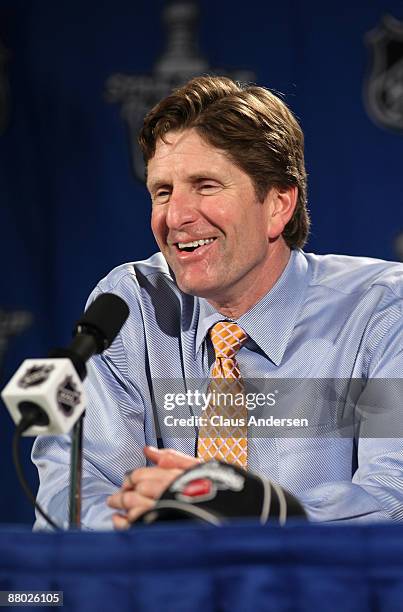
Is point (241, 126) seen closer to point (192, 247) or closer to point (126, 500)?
point (192, 247)

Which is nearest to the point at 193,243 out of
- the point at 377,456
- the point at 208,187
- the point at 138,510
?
the point at 208,187

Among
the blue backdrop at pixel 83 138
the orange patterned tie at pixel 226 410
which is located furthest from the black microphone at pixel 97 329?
the blue backdrop at pixel 83 138

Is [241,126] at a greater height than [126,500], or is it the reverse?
[241,126]

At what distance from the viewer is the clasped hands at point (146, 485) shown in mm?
1182

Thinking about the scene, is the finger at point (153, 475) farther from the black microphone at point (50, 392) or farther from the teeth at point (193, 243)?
the teeth at point (193, 243)

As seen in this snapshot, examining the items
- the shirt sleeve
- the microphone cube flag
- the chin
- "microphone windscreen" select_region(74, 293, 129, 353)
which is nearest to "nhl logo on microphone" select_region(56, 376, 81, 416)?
the microphone cube flag

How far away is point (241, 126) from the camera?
1802mm

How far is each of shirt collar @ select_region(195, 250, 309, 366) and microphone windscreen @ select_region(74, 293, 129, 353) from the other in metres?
0.64

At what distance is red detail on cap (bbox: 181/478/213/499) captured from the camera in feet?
3.38

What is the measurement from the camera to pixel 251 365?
70.7 inches

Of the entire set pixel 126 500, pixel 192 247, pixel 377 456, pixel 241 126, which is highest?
pixel 241 126

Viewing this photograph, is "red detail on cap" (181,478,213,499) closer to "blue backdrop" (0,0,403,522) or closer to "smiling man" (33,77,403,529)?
"smiling man" (33,77,403,529)

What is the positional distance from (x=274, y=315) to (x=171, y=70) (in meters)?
0.99

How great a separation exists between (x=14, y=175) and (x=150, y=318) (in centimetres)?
99
